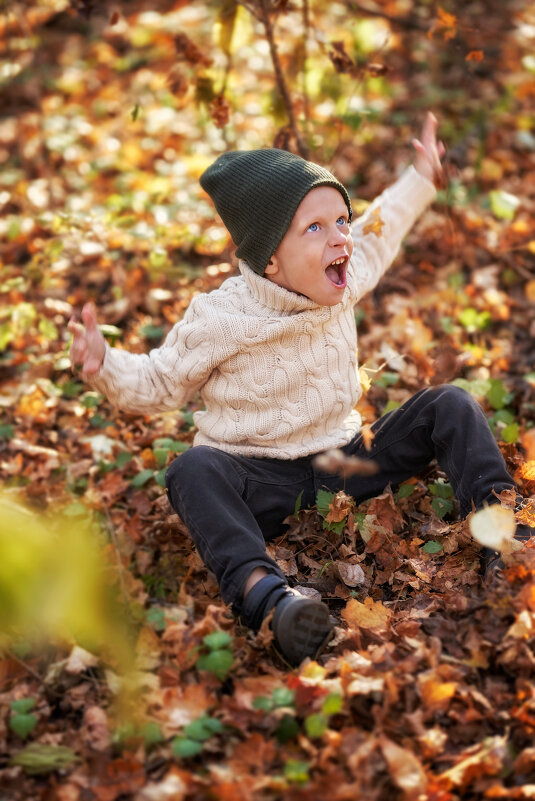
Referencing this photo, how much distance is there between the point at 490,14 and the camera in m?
6.62

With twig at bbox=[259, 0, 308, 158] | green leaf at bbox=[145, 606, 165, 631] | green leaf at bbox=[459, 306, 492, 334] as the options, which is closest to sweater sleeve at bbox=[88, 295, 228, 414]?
green leaf at bbox=[145, 606, 165, 631]

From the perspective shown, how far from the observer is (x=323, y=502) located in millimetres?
2754

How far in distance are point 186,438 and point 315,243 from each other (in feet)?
3.95

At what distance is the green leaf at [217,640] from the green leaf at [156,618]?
0.77ft

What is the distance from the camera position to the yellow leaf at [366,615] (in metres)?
2.35

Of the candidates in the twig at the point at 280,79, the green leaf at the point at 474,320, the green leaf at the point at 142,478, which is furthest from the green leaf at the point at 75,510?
the green leaf at the point at 474,320

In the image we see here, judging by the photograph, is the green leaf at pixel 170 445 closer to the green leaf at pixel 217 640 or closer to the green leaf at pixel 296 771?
the green leaf at pixel 217 640

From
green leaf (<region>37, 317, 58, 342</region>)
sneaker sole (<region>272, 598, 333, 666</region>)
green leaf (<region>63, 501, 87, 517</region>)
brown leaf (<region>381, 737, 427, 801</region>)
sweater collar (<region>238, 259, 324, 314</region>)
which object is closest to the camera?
brown leaf (<region>381, 737, 427, 801</region>)

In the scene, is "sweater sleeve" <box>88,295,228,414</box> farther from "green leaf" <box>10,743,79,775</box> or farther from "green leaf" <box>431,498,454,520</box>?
"green leaf" <box>10,743,79,775</box>

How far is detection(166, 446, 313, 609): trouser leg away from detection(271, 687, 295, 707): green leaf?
0.40 m

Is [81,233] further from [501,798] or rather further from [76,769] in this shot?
[501,798]

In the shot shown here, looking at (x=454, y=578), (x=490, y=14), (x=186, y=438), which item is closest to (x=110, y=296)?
(x=186, y=438)

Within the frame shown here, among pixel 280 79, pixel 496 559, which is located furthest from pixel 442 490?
pixel 280 79

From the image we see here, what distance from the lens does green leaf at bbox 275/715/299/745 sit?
192 centimetres
